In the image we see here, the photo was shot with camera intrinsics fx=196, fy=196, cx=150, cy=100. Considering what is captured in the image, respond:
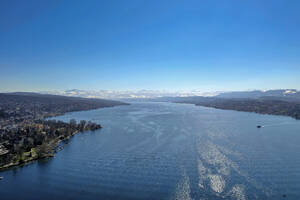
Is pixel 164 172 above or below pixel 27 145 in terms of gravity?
below

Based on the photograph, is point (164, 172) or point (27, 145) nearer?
point (164, 172)

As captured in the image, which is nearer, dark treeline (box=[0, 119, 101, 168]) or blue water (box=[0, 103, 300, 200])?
blue water (box=[0, 103, 300, 200])

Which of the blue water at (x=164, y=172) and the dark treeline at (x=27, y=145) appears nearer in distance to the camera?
the blue water at (x=164, y=172)

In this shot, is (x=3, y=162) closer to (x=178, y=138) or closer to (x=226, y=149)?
(x=178, y=138)

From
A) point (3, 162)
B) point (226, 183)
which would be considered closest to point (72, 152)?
point (3, 162)

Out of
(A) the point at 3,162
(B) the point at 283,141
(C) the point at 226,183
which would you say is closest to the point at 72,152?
(A) the point at 3,162

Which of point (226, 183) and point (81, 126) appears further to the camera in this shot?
point (81, 126)

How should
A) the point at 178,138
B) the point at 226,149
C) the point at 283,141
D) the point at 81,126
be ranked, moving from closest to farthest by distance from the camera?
the point at 226,149
the point at 283,141
the point at 178,138
the point at 81,126

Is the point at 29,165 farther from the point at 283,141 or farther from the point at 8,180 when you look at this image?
the point at 283,141

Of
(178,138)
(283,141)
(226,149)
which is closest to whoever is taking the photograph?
(226,149)
